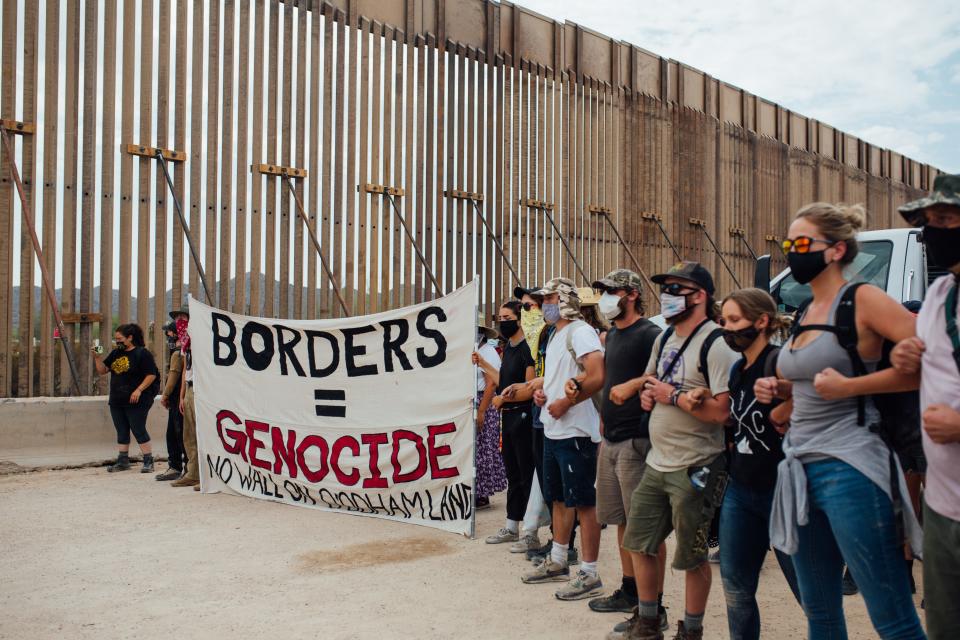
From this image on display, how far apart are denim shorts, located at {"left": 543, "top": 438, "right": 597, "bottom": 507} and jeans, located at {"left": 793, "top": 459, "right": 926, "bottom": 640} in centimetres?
212

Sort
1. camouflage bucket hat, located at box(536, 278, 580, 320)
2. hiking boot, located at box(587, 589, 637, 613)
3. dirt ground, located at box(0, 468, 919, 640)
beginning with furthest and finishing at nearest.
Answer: camouflage bucket hat, located at box(536, 278, 580, 320) → hiking boot, located at box(587, 589, 637, 613) → dirt ground, located at box(0, 468, 919, 640)

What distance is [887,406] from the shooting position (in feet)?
9.46

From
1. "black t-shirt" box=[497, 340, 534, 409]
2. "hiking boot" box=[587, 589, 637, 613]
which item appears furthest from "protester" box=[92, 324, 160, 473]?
"hiking boot" box=[587, 589, 637, 613]

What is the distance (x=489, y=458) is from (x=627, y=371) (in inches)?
153

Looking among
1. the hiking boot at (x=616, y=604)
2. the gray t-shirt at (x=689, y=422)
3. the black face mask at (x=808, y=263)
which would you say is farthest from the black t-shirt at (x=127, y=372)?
the black face mask at (x=808, y=263)

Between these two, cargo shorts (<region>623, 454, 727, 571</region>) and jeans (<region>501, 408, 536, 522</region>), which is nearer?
cargo shorts (<region>623, 454, 727, 571</region>)

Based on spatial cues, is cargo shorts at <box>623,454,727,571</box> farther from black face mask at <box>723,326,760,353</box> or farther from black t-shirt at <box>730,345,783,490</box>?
black face mask at <box>723,326,760,353</box>

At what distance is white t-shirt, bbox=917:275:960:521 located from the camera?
238 cm

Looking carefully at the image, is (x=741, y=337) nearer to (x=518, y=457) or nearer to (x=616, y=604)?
(x=616, y=604)

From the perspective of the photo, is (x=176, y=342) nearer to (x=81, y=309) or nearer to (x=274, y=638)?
(x=81, y=309)

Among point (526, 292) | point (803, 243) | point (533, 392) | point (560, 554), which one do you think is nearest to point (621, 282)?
point (533, 392)

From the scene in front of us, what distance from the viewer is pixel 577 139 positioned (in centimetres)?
1827

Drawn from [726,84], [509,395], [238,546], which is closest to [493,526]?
[509,395]

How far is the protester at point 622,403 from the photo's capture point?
4469 mm
